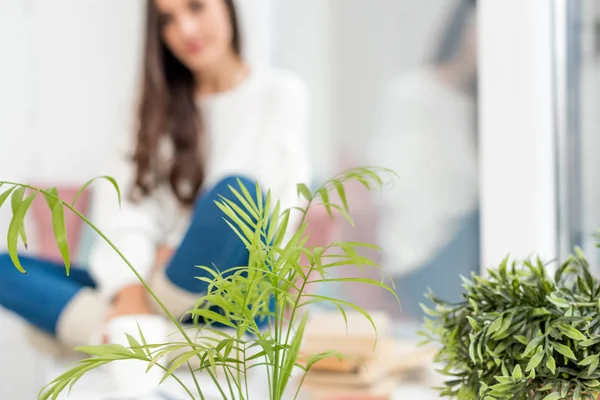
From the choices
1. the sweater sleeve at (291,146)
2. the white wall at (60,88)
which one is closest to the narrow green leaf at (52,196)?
the sweater sleeve at (291,146)

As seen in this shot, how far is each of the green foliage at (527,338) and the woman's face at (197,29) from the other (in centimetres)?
132

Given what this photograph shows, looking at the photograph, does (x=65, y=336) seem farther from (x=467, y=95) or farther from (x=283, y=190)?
(x=467, y=95)

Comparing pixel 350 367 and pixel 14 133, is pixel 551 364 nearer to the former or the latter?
pixel 350 367

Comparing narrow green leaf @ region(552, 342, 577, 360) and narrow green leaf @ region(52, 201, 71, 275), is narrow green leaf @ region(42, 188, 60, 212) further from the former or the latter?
narrow green leaf @ region(552, 342, 577, 360)

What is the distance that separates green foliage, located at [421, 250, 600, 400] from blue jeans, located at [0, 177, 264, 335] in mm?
605

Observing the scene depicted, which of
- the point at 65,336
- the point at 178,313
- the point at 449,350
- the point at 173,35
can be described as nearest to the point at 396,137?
the point at 173,35

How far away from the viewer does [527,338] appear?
0.75 meters

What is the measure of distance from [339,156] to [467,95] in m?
0.53

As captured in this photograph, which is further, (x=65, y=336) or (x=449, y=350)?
(x=65, y=336)

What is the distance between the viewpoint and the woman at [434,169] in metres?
1.94

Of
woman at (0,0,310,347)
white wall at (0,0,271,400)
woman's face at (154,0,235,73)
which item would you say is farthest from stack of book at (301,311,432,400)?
white wall at (0,0,271,400)

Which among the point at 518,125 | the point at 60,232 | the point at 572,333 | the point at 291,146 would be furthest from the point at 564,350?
the point at 291,146

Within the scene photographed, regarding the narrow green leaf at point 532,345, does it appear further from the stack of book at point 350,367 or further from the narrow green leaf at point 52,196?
the stack of book at point 350,367

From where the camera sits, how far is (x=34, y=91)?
93.0 inches
